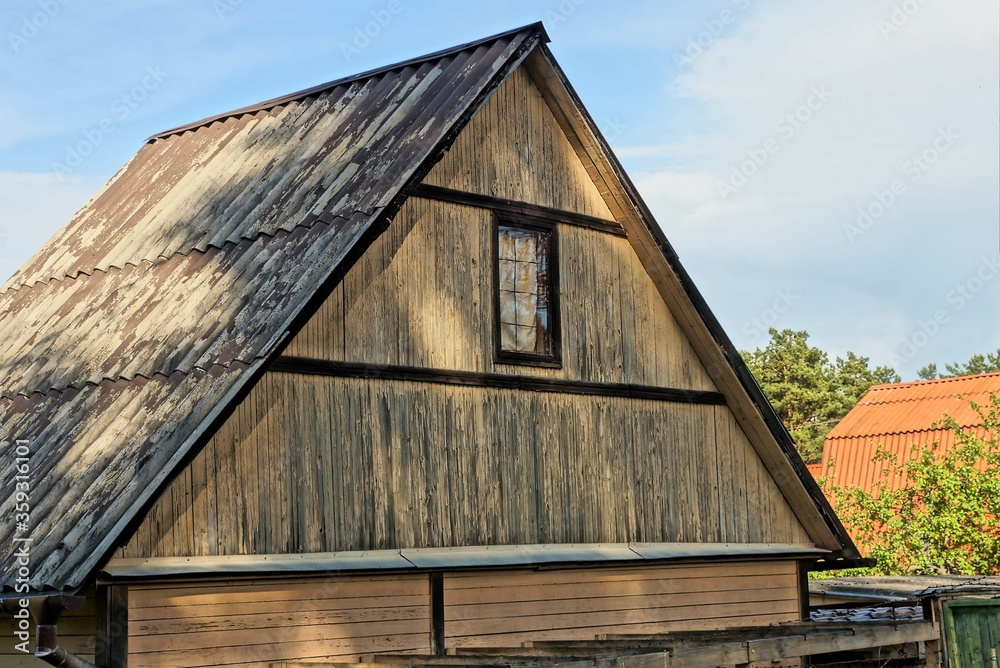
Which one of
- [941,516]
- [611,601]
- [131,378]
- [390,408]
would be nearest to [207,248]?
[131,378]

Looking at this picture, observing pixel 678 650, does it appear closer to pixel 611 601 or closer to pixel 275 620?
pixel 611 601

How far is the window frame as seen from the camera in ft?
42.7

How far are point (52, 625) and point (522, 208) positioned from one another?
21.1 ft

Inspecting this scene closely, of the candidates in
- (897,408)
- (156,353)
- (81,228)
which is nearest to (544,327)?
(156,353)

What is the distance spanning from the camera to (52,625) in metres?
9.03

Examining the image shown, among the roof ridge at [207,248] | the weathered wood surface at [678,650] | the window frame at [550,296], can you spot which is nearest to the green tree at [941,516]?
the weathered wood surface at [678,650]

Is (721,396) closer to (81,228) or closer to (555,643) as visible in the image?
(555,643)

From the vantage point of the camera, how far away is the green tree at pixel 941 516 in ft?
79.9

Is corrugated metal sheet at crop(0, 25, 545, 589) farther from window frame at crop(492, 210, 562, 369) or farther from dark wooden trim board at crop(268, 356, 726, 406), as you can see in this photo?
window frame at crop(492, 210, 562, 369)

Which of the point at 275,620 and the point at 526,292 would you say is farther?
the point at 526,292

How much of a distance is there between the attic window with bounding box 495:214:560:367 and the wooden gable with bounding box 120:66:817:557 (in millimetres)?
152

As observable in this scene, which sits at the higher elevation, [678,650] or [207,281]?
[207,281]

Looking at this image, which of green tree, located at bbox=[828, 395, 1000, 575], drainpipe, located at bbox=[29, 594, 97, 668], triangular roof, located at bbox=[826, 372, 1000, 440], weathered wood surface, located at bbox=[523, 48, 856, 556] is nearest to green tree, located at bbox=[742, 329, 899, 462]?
triangular roof, located at bbox=[826, 372, 1000, 440]

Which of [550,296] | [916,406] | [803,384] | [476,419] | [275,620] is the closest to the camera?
[275,620]
